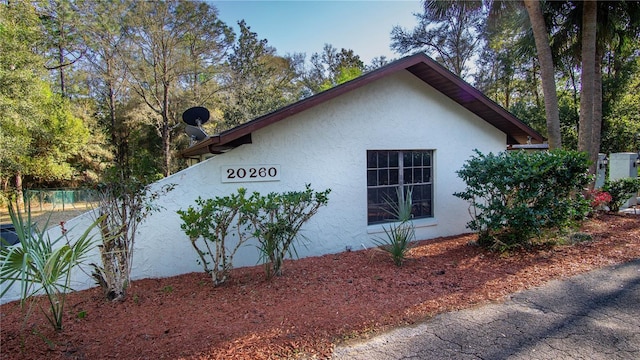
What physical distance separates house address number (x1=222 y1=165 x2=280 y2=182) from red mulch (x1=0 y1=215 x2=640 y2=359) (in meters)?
1.58

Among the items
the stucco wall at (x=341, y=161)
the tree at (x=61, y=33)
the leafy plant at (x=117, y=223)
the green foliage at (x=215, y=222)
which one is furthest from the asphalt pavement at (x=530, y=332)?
the tree at (x=61, y=33)

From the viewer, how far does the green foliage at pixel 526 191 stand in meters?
5.98

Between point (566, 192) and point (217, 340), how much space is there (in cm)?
670

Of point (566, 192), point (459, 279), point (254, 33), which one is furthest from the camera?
point (254, 33)

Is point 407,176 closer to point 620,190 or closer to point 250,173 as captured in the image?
point 250,173

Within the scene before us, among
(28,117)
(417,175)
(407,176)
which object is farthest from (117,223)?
(28,117)

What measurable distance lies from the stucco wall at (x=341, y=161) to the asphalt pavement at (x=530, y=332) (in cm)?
334

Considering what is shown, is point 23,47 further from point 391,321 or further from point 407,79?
point 391,321

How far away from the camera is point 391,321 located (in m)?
3.61

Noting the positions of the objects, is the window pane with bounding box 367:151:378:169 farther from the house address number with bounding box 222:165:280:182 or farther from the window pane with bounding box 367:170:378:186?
the house address number with bounding box 222:165:280:182

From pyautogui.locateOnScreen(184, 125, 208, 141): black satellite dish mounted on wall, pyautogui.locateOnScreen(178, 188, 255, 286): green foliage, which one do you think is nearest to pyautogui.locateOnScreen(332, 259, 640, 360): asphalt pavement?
pyautogui.locateOnScreen(178, 188, 255, 286): green foliage

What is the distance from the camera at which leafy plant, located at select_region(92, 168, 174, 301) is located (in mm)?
4129

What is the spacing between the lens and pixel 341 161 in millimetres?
6836

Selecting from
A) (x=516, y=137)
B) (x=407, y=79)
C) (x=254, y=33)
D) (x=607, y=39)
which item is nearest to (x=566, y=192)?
(x=516, y=137)
